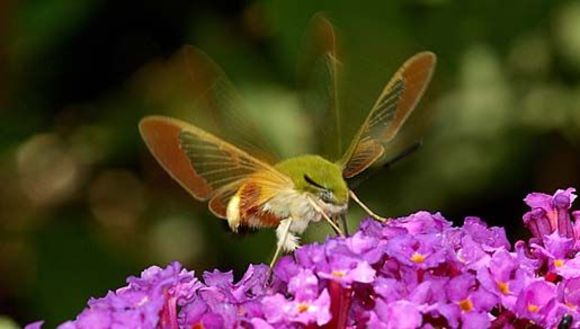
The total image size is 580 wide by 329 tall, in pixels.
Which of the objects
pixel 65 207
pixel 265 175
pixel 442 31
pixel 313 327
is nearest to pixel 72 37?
pixel 65 207

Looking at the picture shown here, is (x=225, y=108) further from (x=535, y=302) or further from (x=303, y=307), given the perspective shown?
(x=535, y=302)

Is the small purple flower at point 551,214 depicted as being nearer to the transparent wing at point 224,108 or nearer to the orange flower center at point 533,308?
the orange flower center at point 533,308

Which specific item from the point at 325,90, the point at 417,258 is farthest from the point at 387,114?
the point at 417,258

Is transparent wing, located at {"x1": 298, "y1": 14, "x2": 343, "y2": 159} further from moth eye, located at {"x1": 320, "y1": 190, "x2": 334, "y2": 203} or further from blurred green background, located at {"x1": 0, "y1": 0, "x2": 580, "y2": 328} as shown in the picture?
blurred green background, located at {"x1": 0, "y1": 0, "x2": 580, "y2": 328}

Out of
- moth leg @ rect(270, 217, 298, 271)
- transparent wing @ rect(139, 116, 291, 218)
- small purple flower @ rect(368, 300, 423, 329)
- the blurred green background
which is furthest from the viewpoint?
the blurred green background

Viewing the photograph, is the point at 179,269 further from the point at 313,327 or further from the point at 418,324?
the point at 418,324

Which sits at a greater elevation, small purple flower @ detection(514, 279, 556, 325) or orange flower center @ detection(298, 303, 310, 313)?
orange flower center @ detection(298, 303, 310, 313)

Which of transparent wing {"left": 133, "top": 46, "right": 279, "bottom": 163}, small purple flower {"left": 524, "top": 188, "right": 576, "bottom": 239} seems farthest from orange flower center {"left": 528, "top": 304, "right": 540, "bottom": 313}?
transparent wing {"left": 133, "top": 46, "right": 279, "bottom": 163}
